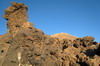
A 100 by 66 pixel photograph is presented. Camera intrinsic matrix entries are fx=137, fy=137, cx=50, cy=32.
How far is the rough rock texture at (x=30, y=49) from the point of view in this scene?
85.4 ft

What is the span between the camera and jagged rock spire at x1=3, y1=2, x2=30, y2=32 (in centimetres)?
3173

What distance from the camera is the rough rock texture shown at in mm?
26031

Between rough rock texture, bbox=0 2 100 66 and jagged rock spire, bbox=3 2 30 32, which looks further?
jagged rock spire, bbox=3 2 30 32

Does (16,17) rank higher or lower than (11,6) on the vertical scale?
lower

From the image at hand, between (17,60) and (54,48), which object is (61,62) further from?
(17,60)

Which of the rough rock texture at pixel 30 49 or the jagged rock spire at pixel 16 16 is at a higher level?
the jagged rock spire at pixel 16 16

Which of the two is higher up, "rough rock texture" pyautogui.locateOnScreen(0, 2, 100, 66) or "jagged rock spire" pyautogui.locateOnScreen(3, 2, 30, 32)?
"jagged rock spire" pyautogui.locateOnScreen(3, 2, 30, 32)

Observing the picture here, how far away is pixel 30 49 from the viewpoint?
2688 cm

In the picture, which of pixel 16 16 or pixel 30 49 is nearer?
pixel 30 49

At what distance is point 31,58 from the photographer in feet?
86.0

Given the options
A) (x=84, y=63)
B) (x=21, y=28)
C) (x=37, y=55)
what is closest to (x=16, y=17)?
(x=21, y=28)

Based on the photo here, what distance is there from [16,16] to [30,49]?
10168 millimetres

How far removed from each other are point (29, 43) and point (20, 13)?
936cm

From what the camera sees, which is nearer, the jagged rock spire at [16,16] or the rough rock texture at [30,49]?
the rough rock texture at [30,49]
